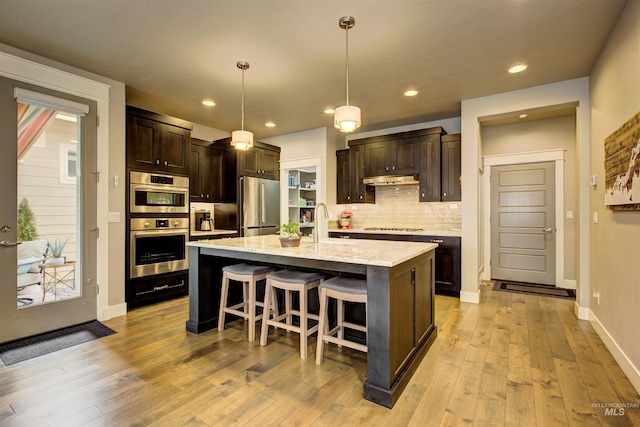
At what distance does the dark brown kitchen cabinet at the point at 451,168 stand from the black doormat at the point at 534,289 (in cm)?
168

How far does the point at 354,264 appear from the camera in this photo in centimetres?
215

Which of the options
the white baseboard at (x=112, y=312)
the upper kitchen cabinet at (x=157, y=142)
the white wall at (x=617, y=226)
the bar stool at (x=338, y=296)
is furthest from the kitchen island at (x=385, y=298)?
the upper kitchen cabinet at (x=157, y=142)

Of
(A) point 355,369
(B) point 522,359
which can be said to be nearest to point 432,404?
(A) point 355,369

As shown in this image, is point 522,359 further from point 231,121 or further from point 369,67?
point 231,121

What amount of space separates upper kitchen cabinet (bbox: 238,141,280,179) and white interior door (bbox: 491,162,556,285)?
3.97m

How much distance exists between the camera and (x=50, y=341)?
284cm

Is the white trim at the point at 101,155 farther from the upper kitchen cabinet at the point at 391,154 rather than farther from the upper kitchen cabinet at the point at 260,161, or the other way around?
the upper kitchen cabinet at the point at 391,154

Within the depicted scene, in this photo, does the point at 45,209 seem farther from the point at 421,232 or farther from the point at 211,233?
the point at 421,232

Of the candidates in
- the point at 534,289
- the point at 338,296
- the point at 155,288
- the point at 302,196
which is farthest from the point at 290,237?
the point at 534,289

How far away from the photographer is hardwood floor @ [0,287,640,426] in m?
1.79

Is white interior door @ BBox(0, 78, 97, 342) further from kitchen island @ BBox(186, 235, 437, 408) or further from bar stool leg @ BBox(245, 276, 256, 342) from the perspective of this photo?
bar stool leg @ BBox(245, 276, 256, 342)

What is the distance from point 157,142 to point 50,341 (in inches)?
97.1

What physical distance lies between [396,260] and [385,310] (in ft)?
1.13

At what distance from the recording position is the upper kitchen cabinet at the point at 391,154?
4.86m
